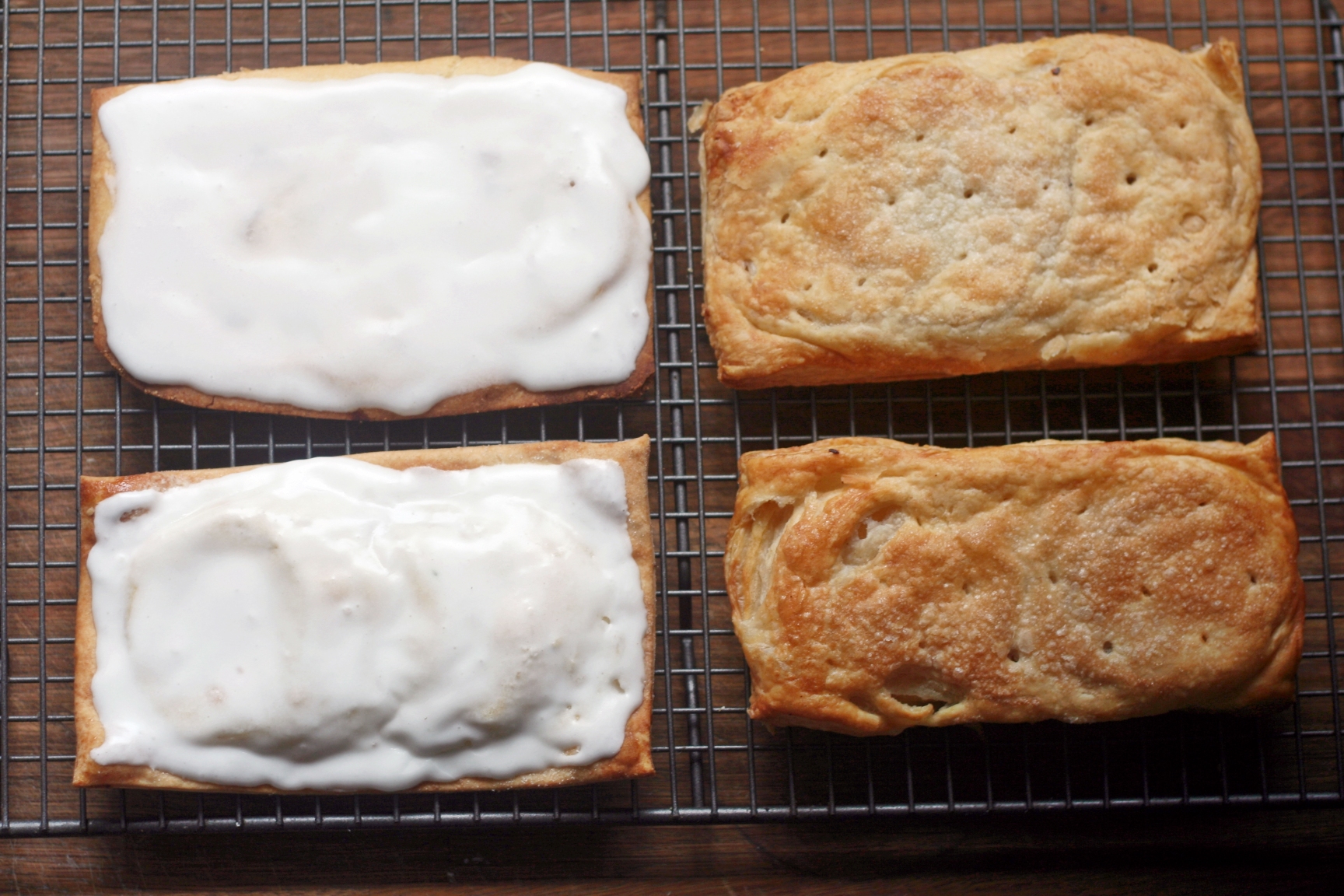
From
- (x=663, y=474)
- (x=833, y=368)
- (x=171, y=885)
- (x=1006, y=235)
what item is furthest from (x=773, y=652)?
(x=171, y=885)

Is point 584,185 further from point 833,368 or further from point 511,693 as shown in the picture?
point 511,693

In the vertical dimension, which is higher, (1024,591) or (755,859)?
(1024,591)

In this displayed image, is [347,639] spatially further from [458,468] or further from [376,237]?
[376,237]

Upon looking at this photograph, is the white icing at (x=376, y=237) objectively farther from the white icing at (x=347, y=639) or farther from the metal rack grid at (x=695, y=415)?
the white icing at (x=347, y=639)

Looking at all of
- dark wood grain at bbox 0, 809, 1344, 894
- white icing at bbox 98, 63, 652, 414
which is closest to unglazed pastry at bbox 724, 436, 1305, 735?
dark wood grain at bbox 0, 809, 1344, 894

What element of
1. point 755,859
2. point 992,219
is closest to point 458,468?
point 755,859

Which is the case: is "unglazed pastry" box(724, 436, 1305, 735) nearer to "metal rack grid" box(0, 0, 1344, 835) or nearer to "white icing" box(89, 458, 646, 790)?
"metal rack grid" box(0, 0, 1344, 835)
